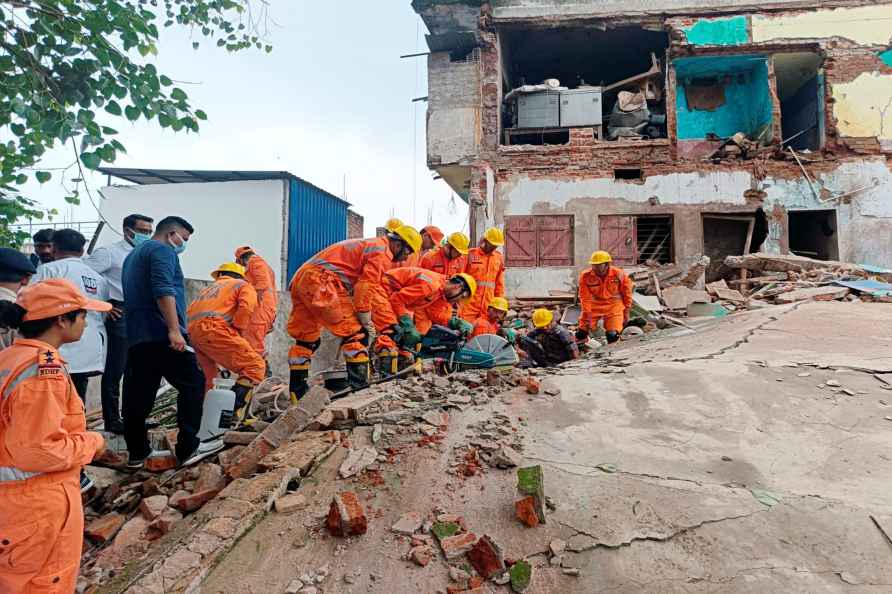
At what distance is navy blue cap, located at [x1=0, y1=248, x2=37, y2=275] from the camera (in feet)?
8.73

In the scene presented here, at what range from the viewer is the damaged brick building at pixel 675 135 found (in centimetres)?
1183

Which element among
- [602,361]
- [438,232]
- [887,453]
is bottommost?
[887,453]

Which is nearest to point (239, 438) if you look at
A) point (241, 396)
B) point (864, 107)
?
point (241, 396)

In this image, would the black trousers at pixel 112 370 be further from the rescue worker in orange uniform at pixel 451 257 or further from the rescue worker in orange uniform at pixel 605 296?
the rescue worker in orange uniform at pixel 605 296

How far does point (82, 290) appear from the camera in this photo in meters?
3.78

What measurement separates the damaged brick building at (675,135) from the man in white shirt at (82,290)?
29.4 ft

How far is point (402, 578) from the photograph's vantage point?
6.64 ft

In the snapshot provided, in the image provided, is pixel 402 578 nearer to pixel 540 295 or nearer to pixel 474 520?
pixel 474 520

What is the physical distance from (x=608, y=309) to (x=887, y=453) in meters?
4.32

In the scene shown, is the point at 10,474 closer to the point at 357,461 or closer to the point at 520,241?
the point at 357,461

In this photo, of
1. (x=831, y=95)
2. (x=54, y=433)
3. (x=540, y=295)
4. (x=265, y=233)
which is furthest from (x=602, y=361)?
(x=831, y=95)

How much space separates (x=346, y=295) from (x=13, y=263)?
236cm

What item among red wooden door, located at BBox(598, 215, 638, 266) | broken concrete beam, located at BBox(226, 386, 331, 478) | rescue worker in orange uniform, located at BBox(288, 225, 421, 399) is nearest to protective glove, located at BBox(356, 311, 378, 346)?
rescue worker in orange uniform, located at BBox(288, 225, 421, 399)

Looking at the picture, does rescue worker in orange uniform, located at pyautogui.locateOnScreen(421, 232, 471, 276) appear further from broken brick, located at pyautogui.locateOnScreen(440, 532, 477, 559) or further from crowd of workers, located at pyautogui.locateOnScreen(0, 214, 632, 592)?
broken brick, located at pyautogui.locateOnScreen(440, 532, 477, 559)
